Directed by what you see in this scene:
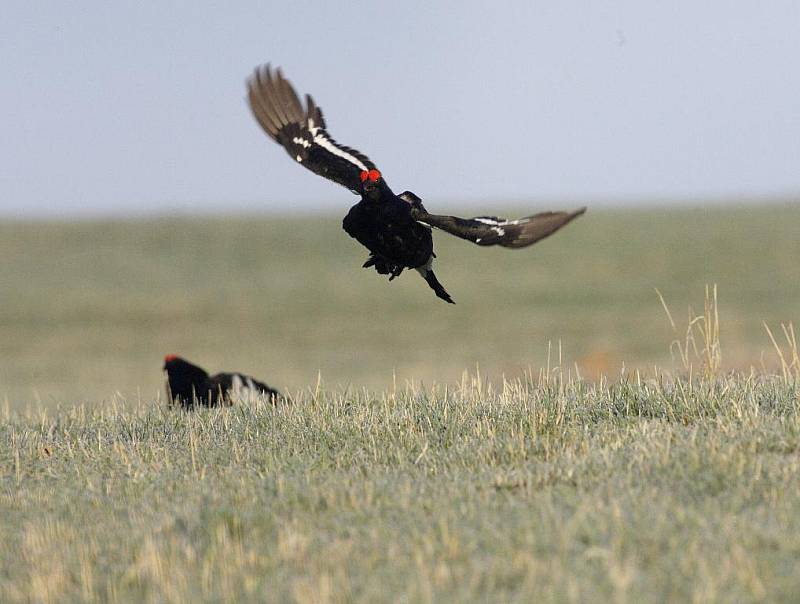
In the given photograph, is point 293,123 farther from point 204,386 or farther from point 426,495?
point 426,495

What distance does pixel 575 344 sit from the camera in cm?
3431

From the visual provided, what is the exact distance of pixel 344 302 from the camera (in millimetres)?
42500

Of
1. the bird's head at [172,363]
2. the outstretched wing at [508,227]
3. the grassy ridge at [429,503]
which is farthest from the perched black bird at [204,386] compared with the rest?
the outstretched wing at [508,227]

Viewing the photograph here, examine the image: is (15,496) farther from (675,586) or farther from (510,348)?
(510,348)

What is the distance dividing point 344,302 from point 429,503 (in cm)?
3756

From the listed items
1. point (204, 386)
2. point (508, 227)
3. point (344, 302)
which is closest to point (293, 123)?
point (204, 386)

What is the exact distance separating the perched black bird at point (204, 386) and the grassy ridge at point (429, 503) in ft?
9.21

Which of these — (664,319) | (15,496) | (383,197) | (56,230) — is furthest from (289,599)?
(56,230)

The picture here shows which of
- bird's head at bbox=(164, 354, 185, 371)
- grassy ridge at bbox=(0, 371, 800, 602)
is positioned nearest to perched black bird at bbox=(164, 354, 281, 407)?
bird's head at bbox=(164, 354, 185, 371)

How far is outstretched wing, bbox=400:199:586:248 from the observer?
6.25 meters

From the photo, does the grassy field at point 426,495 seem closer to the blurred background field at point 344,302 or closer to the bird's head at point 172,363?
the bird's head at point 172,363

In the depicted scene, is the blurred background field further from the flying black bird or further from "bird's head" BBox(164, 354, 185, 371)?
the flying black bird

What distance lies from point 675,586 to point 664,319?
3489cm

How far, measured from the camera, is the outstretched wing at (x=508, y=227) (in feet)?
20.5
